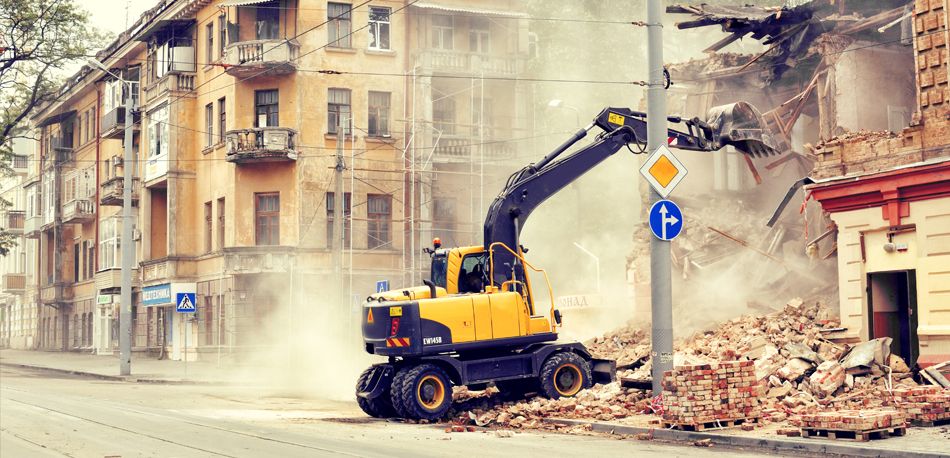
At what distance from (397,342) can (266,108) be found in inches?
1089

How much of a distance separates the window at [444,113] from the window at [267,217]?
22.9 feet

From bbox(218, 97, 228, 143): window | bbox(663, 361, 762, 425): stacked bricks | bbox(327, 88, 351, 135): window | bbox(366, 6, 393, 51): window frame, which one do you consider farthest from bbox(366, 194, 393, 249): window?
bbox(663, 361, 762, 425): stacked bricks

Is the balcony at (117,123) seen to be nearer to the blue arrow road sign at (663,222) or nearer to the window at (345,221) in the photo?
the window at (345,221)

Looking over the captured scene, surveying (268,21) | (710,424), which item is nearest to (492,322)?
(710,424)

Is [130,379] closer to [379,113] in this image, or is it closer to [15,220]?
[379,113]

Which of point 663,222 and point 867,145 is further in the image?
point 867,145

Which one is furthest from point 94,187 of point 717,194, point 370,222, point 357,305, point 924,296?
point 924,296

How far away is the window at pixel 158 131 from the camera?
49688 mm

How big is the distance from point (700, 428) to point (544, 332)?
5.13 meters

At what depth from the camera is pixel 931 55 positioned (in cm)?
1927

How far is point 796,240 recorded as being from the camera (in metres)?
A: 24.9

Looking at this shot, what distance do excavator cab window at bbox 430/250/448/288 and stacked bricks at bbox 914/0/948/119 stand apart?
867 cm

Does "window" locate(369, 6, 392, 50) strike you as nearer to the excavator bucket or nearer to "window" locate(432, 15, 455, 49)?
"window" locate(432, 15, 455, 49)

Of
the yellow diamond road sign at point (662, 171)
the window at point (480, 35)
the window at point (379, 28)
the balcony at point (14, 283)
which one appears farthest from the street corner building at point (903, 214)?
the balcony at point (14, 283)
